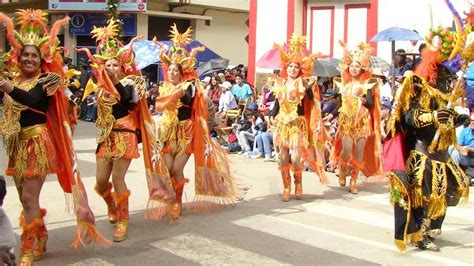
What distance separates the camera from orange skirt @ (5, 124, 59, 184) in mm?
5562

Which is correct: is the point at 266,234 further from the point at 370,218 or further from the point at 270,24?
the point at 270,24

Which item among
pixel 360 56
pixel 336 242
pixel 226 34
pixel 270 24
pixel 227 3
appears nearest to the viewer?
pixel 336 242

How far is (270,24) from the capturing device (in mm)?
19250

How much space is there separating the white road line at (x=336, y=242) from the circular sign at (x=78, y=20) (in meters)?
22.2

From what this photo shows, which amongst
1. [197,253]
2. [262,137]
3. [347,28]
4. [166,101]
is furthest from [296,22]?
[197,253]

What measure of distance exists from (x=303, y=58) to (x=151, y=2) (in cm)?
2086

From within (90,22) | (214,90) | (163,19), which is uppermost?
(163,19)

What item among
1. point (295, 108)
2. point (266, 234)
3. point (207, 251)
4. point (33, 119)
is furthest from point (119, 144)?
point (295, 108)

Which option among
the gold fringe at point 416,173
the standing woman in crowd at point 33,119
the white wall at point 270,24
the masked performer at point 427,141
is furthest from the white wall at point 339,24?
the standing woman in crowd at point 33,119

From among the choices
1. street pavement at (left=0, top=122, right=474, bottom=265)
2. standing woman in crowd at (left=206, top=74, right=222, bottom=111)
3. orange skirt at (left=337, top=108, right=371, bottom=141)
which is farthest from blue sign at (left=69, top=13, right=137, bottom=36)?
orange skirt at (left=337, top=108, right=371, bottom=141)

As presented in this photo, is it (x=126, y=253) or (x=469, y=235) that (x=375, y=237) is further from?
(x=126, y=253)

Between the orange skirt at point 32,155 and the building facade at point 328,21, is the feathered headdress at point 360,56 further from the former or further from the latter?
the building facade at point 328,21

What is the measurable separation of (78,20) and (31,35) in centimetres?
2336

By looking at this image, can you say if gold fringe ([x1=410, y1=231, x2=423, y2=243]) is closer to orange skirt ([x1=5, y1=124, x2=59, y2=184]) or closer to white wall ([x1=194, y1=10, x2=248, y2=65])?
orange skirt ([x1=5, y1=124, x2=59, y2=184])
